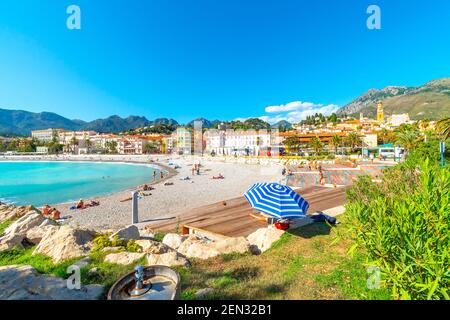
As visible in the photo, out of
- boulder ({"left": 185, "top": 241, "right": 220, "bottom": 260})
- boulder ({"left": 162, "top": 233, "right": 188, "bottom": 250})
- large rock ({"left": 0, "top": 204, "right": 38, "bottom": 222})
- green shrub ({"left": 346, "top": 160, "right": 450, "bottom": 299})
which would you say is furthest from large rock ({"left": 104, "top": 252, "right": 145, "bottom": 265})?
large rock ({"left": 0, "top": 204, "right": 38, "bottom": 222})

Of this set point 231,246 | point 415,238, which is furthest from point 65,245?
point 415,238

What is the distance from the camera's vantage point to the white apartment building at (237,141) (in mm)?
91125

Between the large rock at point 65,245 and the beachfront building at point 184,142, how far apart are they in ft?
330

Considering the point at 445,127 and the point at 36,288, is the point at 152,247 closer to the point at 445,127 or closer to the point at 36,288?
the point at 36,288

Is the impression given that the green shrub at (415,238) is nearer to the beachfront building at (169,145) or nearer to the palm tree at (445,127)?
the palm tree at (445,127)

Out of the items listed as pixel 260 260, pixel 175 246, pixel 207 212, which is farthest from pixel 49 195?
pixel 260 260

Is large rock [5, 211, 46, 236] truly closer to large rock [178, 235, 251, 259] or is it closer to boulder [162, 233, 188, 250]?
boulder [162, 233, 188, 250]

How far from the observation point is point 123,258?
17.9ft

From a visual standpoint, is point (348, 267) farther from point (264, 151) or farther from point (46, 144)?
point (46, 144)

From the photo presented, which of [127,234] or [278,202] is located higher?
[278,202]

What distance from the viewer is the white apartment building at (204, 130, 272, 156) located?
91.1 metres

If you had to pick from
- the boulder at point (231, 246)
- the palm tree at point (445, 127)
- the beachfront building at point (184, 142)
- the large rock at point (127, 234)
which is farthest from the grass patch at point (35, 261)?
the beachfront building at point (184, 142)

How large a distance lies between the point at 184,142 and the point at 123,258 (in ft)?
342

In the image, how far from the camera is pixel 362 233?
3.06 meters
